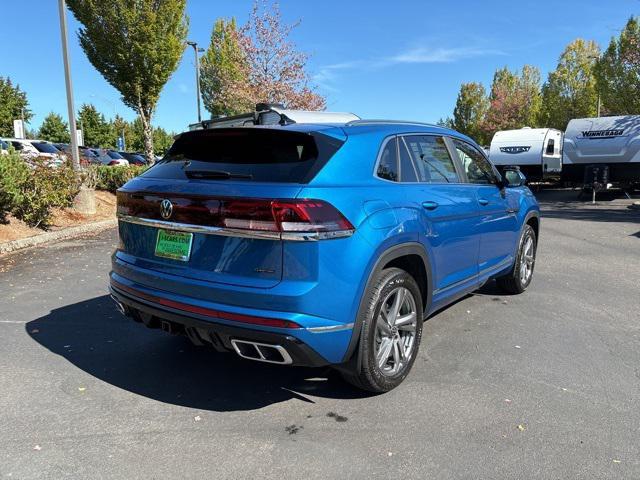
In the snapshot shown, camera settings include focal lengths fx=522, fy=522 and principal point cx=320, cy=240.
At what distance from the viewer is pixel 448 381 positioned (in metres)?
3.71

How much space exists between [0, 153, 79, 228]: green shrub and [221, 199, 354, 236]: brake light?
7161mm

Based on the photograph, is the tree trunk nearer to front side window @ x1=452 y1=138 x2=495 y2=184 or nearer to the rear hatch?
front side window @ x1=452 y1=138 x2=495 y2=184

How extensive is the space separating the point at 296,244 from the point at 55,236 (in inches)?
329

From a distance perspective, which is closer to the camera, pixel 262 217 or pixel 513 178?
pixel 262 217

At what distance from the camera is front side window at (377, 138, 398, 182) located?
3428 millimetres

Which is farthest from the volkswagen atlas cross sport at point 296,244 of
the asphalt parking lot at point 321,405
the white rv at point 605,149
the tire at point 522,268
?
the white rv at point 605,149

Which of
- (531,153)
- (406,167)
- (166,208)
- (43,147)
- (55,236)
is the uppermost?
(43,147)

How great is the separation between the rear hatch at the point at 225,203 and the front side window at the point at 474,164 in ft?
6.00

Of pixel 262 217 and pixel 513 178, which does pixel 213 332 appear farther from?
pixel 513 178

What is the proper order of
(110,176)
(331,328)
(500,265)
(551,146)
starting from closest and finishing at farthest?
1. (331,328)
2. (500,265)
3. (110,176)
4. (551,146)

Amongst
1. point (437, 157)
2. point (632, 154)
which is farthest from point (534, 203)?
point (632, 154)

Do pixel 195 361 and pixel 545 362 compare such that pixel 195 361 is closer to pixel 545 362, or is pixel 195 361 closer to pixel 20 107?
pixel 545 362

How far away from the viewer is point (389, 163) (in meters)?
3.53

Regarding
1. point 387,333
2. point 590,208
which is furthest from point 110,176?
point 590,208
